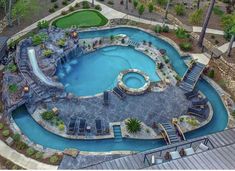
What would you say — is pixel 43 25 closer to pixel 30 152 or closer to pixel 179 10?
pixel 179 10

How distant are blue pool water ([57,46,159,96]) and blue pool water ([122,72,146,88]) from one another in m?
0.17

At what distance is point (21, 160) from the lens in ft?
154

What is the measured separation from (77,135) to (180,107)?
16951 mm

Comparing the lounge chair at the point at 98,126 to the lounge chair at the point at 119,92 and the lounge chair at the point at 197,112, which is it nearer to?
the lounge chair at the point at 119,92

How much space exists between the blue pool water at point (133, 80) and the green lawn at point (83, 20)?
1626 cm

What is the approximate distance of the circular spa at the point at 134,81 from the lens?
57.6 meters

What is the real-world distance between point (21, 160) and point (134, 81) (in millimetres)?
23038

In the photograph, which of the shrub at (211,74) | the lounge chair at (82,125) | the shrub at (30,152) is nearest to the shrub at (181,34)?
the shrub at (211,74)

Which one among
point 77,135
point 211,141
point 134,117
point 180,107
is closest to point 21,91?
point 77,135

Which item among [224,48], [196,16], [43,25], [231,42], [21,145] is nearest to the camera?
[21,145]

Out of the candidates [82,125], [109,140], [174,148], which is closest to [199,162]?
[174,148]

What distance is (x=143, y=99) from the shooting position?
5697cm

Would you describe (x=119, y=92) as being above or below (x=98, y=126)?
above

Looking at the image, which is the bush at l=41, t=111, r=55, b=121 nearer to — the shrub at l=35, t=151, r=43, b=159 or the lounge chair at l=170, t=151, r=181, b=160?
the shrub at l=35, t=151, r=43, b=159
